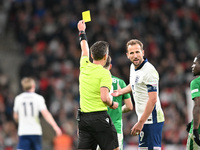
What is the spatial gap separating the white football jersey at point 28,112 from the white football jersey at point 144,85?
11.0 feet

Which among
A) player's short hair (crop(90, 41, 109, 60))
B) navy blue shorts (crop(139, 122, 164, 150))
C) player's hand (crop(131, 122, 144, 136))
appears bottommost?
navy blue shorts (crop(139, 122, 164, 150))

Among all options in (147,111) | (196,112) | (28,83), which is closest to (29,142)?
(28,83)

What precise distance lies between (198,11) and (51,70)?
712 cm

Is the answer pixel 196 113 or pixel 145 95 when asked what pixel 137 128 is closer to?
pixel 145 95

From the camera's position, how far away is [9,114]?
14734 millimetres

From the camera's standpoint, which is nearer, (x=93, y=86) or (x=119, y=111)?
(x=93, y=86)

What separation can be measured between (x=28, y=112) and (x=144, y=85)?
3725mm

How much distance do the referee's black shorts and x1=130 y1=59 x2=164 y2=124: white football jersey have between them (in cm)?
78

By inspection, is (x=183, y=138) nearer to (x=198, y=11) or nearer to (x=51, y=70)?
(x=51, y=70)

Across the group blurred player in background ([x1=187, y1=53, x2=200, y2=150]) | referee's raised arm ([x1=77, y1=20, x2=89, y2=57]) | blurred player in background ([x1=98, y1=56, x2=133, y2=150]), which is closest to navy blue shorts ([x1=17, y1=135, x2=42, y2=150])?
blurred player in background ([x1=98, y1=56, x2=133, y2=150])

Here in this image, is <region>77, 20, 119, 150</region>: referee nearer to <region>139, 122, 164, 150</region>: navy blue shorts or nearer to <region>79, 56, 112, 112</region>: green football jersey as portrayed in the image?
<region>79, 56, 112, 112</region>: green football jersey

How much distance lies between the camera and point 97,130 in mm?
6160

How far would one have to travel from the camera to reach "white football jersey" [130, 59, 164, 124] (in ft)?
21.4

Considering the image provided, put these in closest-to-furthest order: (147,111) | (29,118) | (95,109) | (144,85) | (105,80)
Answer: (105,80) < (95,109) < (147,111) < (144,85) < (29,118)
